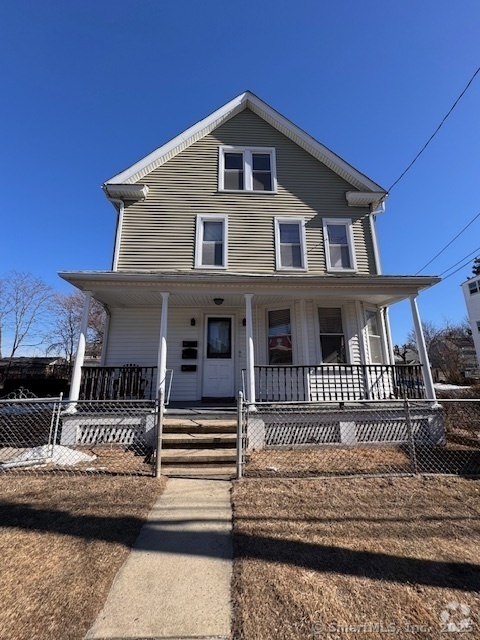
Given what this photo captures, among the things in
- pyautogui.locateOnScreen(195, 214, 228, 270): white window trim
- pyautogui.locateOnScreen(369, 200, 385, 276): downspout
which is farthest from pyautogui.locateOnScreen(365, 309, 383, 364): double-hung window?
pyautogui.locateOnScreen(195, 214, 228, 270): white window trim

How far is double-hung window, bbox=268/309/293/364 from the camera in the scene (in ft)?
27.6

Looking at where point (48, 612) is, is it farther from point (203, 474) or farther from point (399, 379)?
point (399, 379)

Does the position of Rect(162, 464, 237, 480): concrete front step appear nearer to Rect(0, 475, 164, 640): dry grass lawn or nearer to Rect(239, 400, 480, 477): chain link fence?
Rect(0, 475, 164, 640): dry grass lawn

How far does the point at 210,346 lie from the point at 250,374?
7.18ft

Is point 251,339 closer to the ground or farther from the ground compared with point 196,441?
farther from the ground

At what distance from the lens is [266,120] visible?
1025cm

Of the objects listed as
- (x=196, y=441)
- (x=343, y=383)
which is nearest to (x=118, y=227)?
(x=196, y=441)

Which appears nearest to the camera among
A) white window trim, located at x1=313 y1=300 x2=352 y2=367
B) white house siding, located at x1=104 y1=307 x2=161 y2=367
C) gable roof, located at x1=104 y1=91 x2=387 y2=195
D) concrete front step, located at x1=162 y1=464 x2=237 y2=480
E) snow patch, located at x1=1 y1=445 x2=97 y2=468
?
concrete front step, located at x1=162 y1=464 x2=237 y2=480

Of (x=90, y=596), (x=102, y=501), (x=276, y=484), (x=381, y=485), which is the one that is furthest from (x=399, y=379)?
(x=90, y=596)

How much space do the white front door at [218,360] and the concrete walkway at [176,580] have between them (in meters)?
4.47

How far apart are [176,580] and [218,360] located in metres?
6.12

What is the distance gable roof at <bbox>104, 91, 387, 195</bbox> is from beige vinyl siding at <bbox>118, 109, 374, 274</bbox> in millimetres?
172

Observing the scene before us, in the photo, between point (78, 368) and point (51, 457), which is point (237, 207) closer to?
point (78, 368)

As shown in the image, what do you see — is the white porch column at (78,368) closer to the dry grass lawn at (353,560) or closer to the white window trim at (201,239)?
the white window trim at (201,239)
